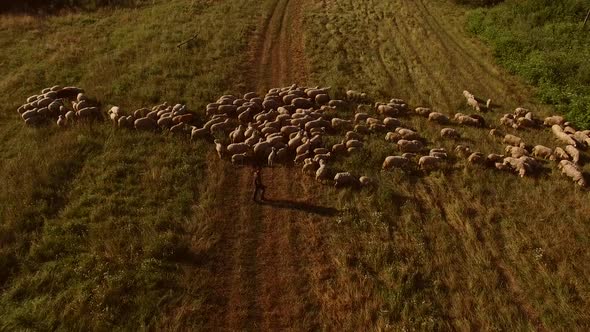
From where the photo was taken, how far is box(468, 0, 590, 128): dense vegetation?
954 inches

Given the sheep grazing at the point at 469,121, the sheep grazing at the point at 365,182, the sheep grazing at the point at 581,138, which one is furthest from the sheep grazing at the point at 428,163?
the sheep grazing at the point at 581,138

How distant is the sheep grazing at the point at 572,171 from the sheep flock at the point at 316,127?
0.04 m

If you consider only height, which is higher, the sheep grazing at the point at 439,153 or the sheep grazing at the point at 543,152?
the sheep grazing at the point at 439,153

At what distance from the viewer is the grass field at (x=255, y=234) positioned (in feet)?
40.4

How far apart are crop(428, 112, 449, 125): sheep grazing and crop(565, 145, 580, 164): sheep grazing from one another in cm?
503

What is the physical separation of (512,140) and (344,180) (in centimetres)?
835

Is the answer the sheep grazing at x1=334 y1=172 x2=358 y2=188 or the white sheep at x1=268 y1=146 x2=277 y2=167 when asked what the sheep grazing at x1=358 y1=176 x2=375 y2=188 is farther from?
the white sheep at x1=268 y1=146 x2=277 y2=167

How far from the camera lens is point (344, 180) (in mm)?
16875

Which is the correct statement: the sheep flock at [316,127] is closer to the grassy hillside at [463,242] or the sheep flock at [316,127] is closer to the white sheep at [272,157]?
the white sheep at [272,157]

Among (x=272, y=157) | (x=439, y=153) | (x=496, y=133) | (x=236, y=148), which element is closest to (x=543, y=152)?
(x=496, y=133)

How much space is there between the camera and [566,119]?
2231 centimetres

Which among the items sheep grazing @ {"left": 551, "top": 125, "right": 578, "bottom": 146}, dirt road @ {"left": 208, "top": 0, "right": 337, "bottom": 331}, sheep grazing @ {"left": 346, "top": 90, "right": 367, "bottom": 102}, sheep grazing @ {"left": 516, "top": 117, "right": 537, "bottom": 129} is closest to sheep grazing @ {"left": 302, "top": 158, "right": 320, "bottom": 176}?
dirt road @ {"left": 208, "top": 0, "right": 337, "bottom": 331}

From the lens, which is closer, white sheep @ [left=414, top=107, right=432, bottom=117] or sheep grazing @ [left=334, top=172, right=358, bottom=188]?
sheep grazing @ [left=334, top=172, right=358, bottom=188]

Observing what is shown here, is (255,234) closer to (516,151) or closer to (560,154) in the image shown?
(516,151)
